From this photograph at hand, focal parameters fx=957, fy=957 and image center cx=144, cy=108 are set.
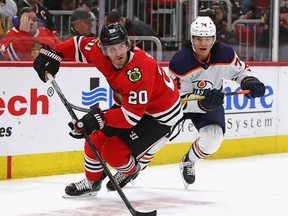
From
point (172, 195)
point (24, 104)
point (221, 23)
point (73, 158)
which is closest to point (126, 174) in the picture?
point (172, 195)

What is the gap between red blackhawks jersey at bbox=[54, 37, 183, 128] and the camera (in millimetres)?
5219

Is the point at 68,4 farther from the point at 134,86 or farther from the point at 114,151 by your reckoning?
the point at 134,86

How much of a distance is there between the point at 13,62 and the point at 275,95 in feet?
9.64

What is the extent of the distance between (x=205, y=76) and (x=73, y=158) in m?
1.37

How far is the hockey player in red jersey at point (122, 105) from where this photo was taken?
521cm

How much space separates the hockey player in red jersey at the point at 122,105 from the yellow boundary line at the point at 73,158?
96 centimetres

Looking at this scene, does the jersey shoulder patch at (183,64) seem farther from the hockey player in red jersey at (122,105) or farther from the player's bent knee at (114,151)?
the player's bent knee at (114,151)

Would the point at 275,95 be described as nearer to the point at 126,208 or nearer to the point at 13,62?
the point at 13,62

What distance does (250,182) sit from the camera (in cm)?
682

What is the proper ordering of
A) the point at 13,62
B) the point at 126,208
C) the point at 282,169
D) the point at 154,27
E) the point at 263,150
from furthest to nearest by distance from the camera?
the point at 263,150 → the point at 154,27 → the point at 282,169 → the point at 13,62 → the point at 126,208

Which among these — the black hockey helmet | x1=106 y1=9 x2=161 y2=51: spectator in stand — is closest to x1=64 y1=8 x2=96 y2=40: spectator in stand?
x1=106 y1=9 x2=161 y2=51: spectator in stand

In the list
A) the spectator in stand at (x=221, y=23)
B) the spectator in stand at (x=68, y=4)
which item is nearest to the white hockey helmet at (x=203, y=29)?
the spectator in stand at (x=68, y=4)

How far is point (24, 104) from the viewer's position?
6820 millimetres

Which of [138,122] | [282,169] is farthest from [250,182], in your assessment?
→ [138,122]
